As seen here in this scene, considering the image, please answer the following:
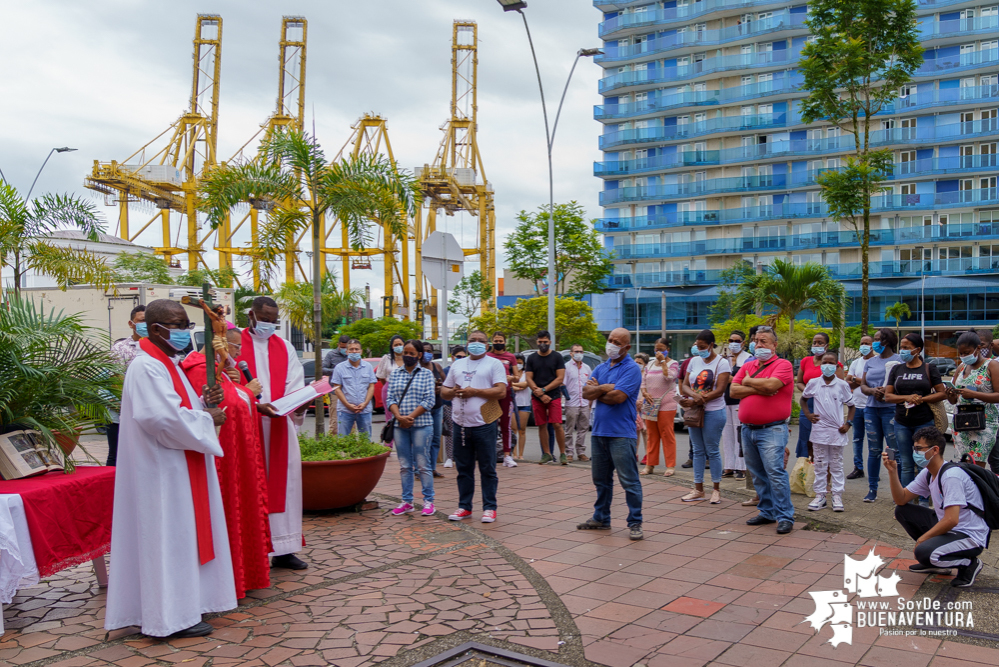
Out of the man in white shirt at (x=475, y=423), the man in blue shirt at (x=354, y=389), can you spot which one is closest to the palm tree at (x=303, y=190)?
the man in blue shirt at (x=354, y=389)

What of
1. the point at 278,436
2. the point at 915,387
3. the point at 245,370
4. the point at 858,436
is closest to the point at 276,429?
the point at 278,436

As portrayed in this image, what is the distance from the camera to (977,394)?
685 centimetres

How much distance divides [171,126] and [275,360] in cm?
6467

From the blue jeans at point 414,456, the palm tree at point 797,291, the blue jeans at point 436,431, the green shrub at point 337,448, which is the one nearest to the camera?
the green shrub at point 337,448

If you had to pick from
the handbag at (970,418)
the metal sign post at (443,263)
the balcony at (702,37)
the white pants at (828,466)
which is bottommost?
the white pants at (828,466)

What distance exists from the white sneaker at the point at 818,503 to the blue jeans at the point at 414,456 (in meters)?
3.78

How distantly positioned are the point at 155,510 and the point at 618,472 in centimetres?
394

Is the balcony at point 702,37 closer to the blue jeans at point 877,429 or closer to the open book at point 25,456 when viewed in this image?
the blue jeans at point 877,429

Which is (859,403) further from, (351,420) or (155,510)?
(155,510)

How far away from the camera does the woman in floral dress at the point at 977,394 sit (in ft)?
22.6

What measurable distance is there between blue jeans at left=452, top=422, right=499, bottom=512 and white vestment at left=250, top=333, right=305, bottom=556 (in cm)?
188

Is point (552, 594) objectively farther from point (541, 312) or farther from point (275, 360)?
point (541, 312)

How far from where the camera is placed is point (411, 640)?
4.41 m

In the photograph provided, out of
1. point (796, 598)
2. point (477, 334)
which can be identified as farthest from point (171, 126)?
point (796, 598)
